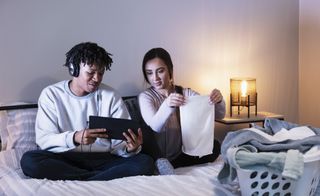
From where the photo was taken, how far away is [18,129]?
6.26 feet

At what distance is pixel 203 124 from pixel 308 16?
1539 mm

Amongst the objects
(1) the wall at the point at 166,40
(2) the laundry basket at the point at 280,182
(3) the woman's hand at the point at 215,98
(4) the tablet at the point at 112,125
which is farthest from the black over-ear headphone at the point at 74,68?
(2) the laundry basket at the point at 280,182

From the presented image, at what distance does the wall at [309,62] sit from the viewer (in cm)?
288

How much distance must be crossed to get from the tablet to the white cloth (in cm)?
36

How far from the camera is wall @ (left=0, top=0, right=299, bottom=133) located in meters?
2.11

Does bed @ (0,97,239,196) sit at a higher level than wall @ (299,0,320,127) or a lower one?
lower

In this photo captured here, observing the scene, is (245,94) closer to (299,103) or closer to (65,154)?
(299,103)

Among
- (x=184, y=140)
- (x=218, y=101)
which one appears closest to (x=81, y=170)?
(x=184, y=140)

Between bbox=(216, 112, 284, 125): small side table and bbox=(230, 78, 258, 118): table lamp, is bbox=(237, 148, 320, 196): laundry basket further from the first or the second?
bbox=(230, 78, 258, 118): table lamp

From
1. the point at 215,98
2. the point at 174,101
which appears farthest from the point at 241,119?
the point at 174,101

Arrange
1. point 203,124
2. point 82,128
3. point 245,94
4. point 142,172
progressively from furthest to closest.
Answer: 1. point 245,94
2. point 203,124
3. point 82,128
4. point 142,172

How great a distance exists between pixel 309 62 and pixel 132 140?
1.85m

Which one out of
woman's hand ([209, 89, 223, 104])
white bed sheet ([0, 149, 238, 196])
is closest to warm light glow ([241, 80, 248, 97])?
woman's hand ([209, 89, 223, 104])

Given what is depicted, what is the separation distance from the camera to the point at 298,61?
10.0 feet
